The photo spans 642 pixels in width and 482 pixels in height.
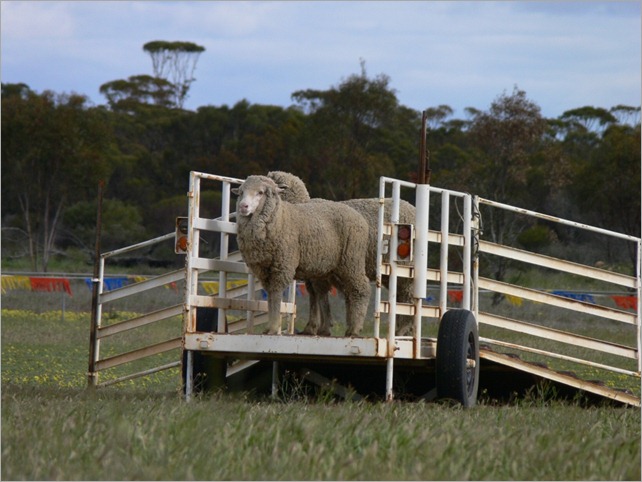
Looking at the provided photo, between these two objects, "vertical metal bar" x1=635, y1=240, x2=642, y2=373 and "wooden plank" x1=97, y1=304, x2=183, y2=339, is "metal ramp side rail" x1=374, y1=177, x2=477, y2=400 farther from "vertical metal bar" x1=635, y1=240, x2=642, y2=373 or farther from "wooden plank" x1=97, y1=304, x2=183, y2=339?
"wooden plank" x1=97, y1=304, x2=183, y2=339

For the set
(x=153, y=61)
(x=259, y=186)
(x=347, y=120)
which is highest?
(x=153, y=61)

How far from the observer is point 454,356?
367 inches

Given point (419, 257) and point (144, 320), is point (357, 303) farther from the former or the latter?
point (144, 320)

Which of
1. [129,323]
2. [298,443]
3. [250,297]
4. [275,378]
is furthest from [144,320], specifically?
[298,443]

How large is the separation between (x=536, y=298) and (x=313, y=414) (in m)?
4.07

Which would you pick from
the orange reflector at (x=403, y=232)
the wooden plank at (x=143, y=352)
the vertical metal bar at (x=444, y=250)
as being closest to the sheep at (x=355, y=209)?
the vertical metal bar at (x=444, y=250)

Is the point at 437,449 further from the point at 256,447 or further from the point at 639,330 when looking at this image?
the point at 639,330

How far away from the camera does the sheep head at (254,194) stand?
9.56 meters

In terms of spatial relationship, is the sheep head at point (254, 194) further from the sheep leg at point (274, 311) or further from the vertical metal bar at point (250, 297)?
the vertical metal bar at point (250, 297)

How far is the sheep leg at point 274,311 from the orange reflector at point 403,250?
1.15 m

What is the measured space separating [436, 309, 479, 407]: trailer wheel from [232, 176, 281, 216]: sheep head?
1.78 m

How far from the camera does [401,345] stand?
930 cm

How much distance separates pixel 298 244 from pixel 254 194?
612mm

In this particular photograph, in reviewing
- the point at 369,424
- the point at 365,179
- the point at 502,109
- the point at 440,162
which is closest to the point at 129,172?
the point at 440,162
